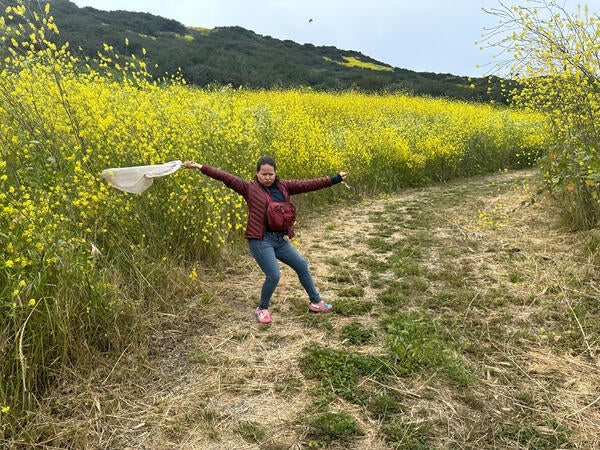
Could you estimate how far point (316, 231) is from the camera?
20.5 feet

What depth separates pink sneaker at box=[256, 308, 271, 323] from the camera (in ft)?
11.5

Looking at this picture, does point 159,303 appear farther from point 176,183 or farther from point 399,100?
point 399,100

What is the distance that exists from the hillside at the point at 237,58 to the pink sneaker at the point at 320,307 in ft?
37.3

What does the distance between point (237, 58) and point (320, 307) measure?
78.6ft

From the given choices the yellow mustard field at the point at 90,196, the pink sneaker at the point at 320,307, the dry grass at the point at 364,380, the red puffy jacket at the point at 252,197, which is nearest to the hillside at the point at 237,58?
the yellow mustard field at the point at 90,196

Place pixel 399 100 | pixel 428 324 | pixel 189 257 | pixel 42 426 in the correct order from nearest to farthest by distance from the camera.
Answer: pixel 42 426
pixel 428 324
pixel 189 257
pixel 399 100

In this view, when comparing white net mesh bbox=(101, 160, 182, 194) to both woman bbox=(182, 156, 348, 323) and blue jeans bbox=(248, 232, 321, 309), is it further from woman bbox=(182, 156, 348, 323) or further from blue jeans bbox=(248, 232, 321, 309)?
blue jeans bbox=(248, 232, 321, 309)

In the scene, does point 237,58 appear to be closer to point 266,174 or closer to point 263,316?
point 266,174

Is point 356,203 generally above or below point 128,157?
below

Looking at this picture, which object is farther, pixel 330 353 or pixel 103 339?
pixel 330 353

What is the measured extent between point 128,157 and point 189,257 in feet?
3.94

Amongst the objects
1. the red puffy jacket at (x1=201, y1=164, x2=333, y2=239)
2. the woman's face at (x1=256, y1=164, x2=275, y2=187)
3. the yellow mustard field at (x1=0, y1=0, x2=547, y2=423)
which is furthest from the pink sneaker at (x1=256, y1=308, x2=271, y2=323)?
the woman's face at (x1=256, y1=164, x2=275, y2=187)

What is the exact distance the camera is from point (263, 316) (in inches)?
A: 140

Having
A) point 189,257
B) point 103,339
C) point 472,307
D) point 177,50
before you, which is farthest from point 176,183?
point 177,50
